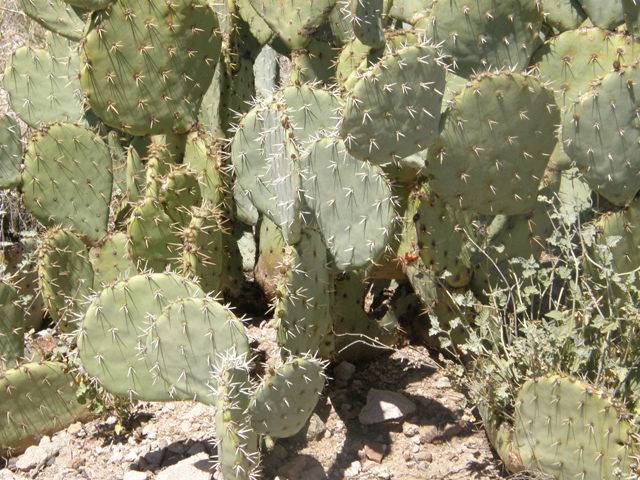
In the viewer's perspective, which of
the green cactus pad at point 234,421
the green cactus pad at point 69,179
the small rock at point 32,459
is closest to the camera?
the green cactus pad at point 234,421

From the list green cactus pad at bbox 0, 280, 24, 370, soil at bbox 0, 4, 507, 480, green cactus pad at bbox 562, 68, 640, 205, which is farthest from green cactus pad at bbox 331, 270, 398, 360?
green cactus pad at bbox 0, 280, 24, 370

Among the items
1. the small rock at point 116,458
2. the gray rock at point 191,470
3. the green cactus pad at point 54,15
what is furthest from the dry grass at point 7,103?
the gray rock at point 191,470

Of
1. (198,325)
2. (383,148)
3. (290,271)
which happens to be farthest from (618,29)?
(198,325)

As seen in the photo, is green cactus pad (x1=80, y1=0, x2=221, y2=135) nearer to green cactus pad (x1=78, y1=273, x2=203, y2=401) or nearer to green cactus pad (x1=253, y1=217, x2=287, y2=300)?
green cactus pad (x1=253, y1=217, x2=287, y2=300)

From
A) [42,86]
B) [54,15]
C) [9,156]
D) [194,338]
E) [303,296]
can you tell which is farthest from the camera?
[42,86]

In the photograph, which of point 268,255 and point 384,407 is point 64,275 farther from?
point 384,407

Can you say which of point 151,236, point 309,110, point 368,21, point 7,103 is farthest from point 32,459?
point 7,103

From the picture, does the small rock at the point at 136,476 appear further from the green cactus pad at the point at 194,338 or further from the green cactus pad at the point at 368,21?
the green cactus pad at the point at 368,21
